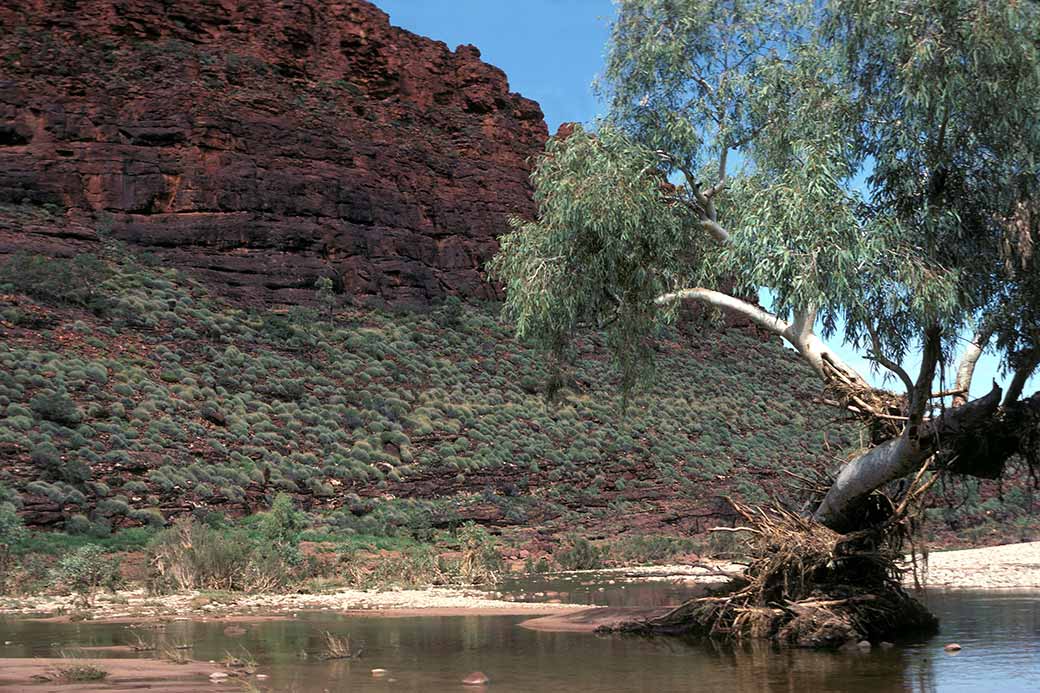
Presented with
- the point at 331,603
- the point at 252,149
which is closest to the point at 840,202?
the point at 331,603

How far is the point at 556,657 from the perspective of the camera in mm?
8891

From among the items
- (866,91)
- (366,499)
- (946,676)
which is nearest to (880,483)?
(946,676)

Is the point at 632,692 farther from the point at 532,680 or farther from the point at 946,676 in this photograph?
the point at 946,676

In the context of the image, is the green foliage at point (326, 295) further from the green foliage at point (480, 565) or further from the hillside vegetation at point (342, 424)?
the green foliage at point (480, 565)

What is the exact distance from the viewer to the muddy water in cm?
741

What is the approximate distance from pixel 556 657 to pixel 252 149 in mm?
42272

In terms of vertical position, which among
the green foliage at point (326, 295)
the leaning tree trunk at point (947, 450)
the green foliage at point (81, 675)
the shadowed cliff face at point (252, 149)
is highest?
the shadowed cliff face at point (252, 149)

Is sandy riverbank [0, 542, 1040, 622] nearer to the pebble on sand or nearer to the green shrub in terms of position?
the pebble on sand

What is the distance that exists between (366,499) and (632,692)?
71.4ft

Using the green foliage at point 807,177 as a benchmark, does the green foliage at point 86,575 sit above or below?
below

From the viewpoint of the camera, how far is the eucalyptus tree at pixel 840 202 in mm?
8945

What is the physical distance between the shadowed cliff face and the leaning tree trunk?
1342 inches

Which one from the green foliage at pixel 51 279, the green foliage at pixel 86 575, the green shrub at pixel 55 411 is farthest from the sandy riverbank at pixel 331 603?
the green foliage at pixel 51 279

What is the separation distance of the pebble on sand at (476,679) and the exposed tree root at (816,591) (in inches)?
135
